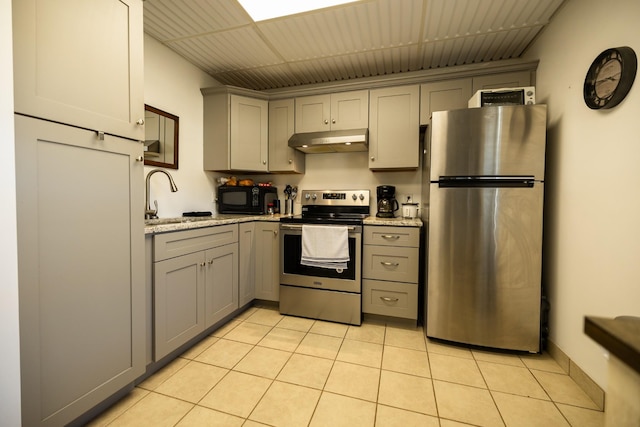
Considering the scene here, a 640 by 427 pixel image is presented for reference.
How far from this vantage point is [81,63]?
1107 mm

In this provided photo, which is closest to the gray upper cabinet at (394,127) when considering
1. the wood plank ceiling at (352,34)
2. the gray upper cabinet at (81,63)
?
the wood plank ceiling at (352,34)

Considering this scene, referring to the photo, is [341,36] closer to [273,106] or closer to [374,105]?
[374,105]

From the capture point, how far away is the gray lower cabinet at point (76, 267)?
0.96 metres

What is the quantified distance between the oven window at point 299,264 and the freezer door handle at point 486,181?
857mm

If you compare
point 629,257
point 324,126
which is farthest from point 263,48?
point 629,257

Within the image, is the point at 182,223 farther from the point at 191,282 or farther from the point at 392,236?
the point at 392,236

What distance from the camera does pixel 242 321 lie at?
2.28 m

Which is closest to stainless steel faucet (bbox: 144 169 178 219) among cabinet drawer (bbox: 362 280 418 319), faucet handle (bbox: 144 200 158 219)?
faucet handle (bbox: 144 200 158 219)

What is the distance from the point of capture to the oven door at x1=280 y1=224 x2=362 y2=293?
2205 millimetres

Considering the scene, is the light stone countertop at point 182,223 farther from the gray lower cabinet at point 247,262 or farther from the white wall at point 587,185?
→ the white wall at point 587,185

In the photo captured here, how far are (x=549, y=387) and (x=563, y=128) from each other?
5.25ft

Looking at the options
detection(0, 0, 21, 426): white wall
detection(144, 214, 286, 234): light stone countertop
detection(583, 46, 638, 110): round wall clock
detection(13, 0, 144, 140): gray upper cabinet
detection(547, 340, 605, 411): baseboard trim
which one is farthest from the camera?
detection(144, 214, 286, 234): light stone countertop

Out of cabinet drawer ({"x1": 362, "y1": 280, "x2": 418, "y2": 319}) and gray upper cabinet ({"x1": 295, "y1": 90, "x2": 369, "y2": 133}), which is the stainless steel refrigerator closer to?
cabinet drawer ({"x1": 362, "y1": 280, "x2": 418, "y2": 319})

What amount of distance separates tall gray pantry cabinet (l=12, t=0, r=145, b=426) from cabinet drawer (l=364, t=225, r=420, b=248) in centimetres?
162
